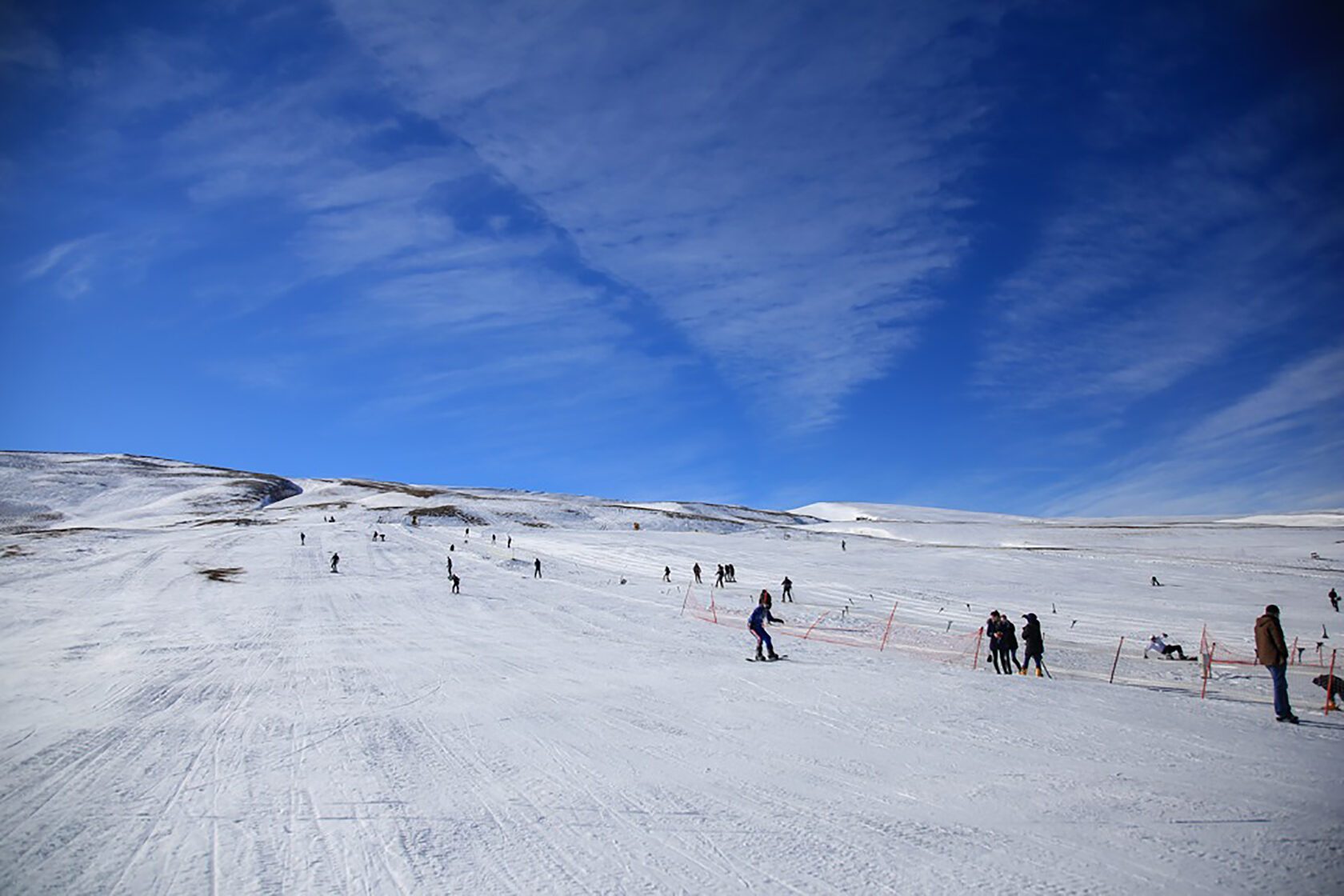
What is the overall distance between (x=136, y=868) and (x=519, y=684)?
8.21 meters

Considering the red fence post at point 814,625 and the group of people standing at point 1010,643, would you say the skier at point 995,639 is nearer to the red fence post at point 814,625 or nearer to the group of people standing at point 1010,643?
the group of people standing at point 1010,643

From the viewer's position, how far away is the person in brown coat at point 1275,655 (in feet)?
35.2

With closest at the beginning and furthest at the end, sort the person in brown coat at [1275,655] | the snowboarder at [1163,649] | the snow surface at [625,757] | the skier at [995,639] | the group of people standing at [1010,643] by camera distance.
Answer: the snow surface at [625,757], the person in brown coat at [1275,655], the group of people standing at [1010,643], the skier at [995,639], the snowboarder at [1163,649]

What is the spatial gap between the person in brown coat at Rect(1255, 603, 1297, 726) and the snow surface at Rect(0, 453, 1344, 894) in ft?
1.24

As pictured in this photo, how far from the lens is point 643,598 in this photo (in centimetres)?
3186

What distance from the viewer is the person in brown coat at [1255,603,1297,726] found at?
10.7 metres

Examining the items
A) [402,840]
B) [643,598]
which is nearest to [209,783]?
[402,840]

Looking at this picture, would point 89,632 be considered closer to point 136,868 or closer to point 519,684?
point 519,684

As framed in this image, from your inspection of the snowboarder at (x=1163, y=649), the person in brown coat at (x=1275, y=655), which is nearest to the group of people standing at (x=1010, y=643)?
the person in brown coat at (x=1275, y=655)

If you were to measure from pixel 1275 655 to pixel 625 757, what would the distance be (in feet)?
33.9

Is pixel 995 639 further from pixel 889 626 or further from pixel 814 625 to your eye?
pixel 814 625

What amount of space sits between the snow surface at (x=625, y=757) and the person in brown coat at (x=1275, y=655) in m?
0.38

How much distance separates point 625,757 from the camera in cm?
880

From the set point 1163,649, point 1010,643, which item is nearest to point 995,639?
point 1010,643
